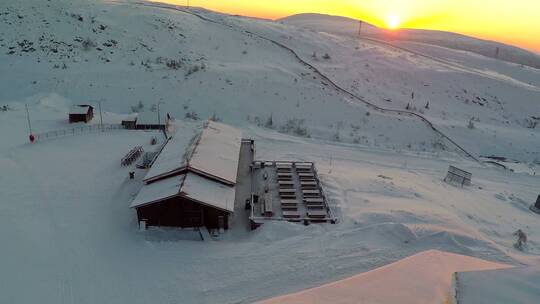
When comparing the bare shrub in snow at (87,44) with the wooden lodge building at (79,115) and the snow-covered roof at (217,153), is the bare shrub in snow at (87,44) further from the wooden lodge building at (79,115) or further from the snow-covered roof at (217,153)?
the snow-covered roof at (217,153)

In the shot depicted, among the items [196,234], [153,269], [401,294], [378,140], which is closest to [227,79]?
[378,140]

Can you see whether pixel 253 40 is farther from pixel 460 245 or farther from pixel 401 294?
pixel 401 294

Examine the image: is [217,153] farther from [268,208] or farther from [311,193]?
[311,193]

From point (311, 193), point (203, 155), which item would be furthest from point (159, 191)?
point (311, 193)

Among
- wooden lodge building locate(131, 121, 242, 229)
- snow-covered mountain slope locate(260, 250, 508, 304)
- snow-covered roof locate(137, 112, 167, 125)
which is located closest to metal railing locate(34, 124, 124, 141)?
snow-covered roof locate(137, 112, 167, 125)

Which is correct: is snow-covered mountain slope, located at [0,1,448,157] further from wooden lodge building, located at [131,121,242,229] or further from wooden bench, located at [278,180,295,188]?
wooden lodge building, located at [131,121,242,229]

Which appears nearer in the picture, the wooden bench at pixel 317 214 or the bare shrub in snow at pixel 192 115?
the wooden bench at pixel 317 214

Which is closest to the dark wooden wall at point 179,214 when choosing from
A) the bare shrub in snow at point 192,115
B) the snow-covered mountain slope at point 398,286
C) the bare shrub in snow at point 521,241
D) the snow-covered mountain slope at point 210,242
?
the snow-covered mountain slope at point 210,242
